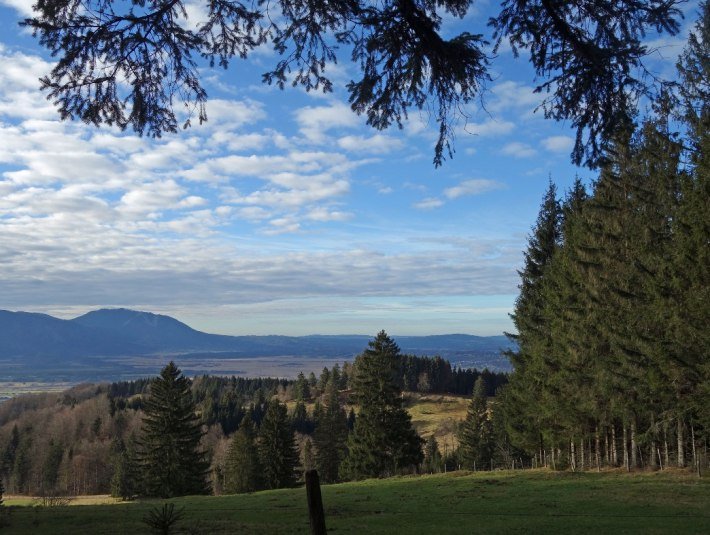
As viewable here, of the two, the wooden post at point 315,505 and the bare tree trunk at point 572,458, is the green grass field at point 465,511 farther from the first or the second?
the wooden post at point 315,505

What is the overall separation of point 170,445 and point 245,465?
1039 centimetres

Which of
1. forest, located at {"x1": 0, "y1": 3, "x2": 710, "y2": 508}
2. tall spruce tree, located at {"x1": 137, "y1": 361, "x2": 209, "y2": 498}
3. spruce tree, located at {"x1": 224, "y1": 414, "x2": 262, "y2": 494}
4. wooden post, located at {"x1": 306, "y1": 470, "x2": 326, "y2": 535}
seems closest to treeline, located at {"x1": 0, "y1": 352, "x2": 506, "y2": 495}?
spruce tree, located at {"x1": 224, "y1": 414, "x2": 262, "y2": 494}

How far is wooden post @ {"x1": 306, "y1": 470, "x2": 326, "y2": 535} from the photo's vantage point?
17.9 ft

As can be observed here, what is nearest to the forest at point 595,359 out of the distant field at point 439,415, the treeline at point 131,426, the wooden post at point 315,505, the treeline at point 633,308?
the treeline at point 633,308

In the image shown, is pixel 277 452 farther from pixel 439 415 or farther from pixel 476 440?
pixel 439 415

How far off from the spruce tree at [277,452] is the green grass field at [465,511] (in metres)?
22.9

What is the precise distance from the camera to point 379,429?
132 feet

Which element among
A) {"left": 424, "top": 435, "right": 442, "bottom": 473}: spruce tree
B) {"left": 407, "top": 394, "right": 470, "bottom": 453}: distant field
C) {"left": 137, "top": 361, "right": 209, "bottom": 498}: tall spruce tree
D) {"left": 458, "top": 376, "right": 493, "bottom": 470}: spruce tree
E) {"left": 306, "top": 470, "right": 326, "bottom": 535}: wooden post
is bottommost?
{"left": 407, "top": 394, "right": 470, "bottom": 453}: distant field

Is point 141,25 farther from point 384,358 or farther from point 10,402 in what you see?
point 10,402

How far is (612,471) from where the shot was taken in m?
25.8

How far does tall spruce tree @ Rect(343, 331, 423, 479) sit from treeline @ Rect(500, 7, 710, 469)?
32.4 ft

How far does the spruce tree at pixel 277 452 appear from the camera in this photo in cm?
4594

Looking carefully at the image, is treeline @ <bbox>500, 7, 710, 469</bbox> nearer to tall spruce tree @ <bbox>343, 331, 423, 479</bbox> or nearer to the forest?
the forest

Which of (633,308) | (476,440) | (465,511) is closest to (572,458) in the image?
(633,308)
